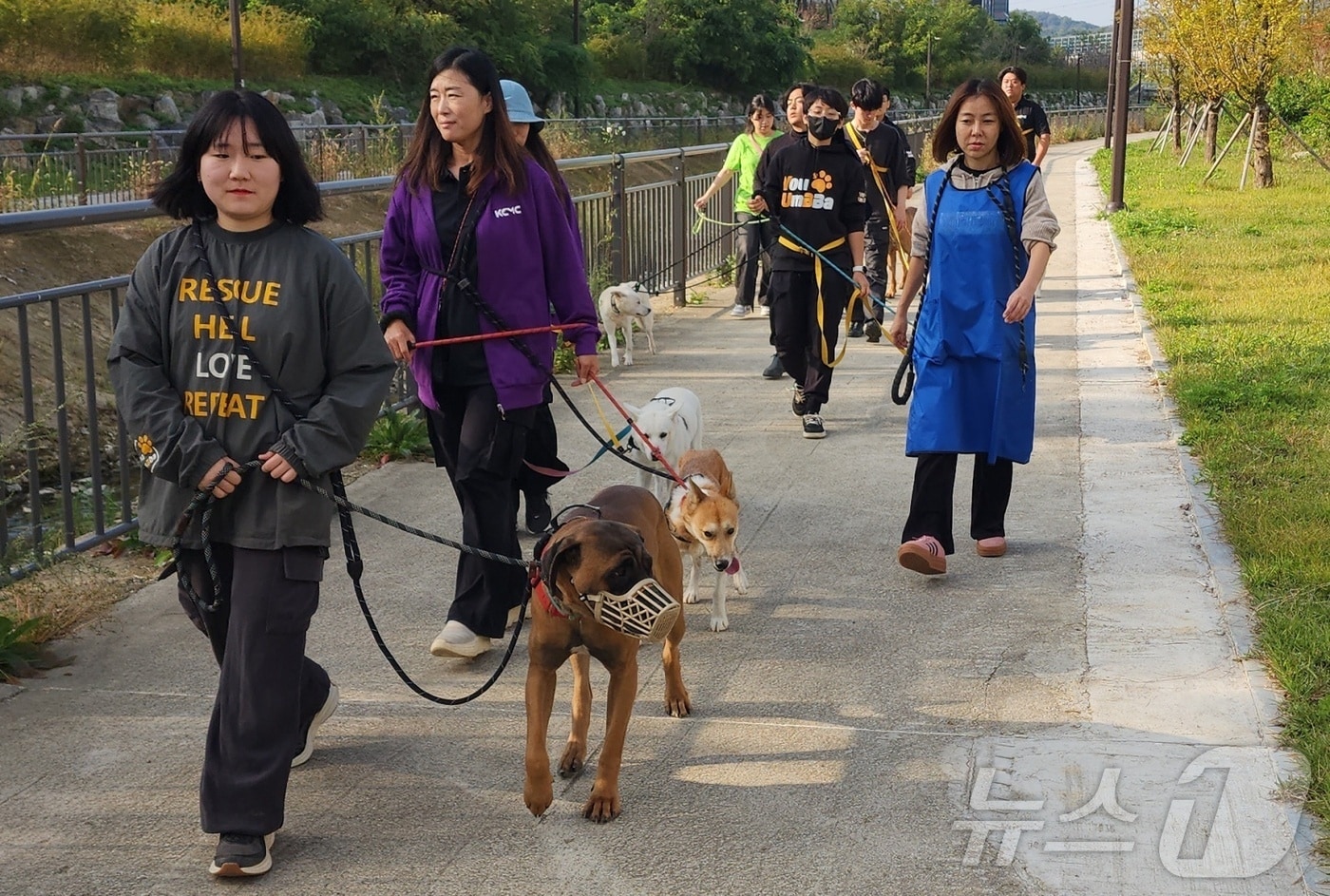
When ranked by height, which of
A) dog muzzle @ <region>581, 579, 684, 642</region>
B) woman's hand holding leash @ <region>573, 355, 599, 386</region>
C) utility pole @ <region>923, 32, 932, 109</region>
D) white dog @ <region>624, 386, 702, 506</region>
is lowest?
white dog @ <region>624, 386, 702, 506</region>

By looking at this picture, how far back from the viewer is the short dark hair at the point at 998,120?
5797mm

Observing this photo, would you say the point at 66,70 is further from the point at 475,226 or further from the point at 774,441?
the point at 475,226

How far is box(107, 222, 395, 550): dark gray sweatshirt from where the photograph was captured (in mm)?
3572

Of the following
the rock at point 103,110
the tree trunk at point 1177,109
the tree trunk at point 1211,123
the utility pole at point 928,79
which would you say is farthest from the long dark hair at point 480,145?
the utility pole at point 928,79

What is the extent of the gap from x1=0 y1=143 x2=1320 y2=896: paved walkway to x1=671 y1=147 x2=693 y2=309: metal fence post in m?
7.23

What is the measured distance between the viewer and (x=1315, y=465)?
23.6 ft

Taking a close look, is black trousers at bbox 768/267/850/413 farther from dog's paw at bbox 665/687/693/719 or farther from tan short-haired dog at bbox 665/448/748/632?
dog's paw at bbox 665/687/693/719

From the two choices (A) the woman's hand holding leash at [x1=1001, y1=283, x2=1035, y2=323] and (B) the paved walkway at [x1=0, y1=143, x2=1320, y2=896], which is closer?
(B) the paved walkway at [x1=0, y1=143, x2=1320, y2=896]

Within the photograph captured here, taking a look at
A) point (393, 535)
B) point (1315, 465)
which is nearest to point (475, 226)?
point (393, 535)

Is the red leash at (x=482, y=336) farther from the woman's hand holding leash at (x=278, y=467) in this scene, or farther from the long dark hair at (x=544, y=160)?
the woman's hand holding leash at (x=278, y=467)

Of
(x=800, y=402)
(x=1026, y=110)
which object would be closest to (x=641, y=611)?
(x=800, y=402)

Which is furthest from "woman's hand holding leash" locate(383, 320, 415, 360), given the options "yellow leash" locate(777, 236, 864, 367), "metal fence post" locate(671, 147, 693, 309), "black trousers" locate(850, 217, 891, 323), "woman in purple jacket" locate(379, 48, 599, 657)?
"metal fence post" locate(671, 147, 693, 309)

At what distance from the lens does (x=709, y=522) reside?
5.18 metres

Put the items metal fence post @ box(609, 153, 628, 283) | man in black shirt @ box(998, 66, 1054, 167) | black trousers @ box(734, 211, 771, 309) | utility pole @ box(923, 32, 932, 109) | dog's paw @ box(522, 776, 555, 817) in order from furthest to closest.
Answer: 1. utility pole @ box(923, 32, 932, 109)
2. man in black shirt @ box(998, 66, 1054, 167)
3. black trousers @ box(734, 211, 771, 309)
4. metal fence post @ box(609, 153, 628, 283)
5. dog's paw @ box(522, 776, 555, 817)
